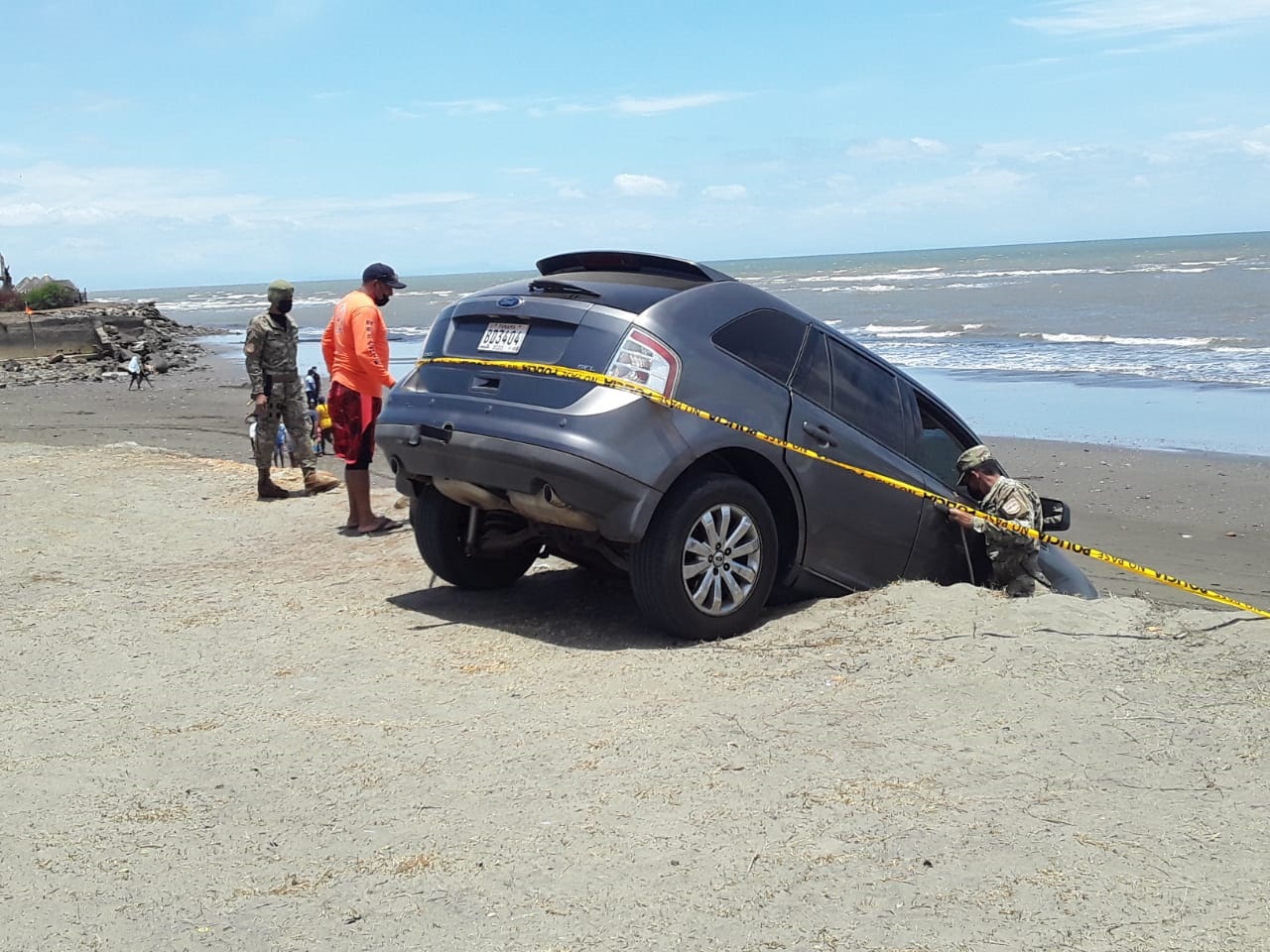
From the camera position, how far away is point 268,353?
1015 cm

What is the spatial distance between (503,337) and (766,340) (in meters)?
1.24

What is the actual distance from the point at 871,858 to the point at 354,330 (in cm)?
573

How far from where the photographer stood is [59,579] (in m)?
7.62

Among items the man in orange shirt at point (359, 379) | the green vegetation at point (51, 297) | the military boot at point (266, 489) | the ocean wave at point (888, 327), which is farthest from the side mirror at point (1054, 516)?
the green vegetation at point (51, 297)

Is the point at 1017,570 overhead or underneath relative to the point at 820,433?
underneath

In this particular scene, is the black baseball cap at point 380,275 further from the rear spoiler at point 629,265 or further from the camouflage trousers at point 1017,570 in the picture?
the camouflage trousers at point 1017,570

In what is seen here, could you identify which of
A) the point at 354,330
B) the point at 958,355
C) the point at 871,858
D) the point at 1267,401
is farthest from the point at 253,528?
the point at 958,355

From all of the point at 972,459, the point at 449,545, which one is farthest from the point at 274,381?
the point at 972,459

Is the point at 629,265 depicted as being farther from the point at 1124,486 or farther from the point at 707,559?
the point at 1124,486

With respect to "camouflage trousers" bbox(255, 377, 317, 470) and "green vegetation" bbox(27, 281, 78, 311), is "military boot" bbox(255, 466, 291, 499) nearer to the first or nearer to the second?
"camouflage trousers" bbox(255, 377, 317, 470)

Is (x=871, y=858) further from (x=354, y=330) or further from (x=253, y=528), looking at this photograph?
(x=253, y=528)

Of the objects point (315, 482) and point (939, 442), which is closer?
point (939, 442)

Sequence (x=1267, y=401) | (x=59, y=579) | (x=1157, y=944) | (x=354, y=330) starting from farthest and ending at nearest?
(x=1267, y=401), (x=354, y=330), (x=59, y=579), (x=1157, y=944)

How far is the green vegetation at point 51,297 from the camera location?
139 ft
